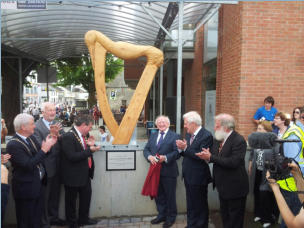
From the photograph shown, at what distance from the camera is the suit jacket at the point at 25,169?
9.09 feet

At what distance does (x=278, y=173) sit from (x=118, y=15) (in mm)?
6617

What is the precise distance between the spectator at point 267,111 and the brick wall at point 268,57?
0.70 ft

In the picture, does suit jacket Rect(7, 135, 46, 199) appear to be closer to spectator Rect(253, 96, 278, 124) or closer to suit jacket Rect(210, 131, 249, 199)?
suit jacket Rect(210, 131, 249, 199)

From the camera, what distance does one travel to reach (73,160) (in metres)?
3.33

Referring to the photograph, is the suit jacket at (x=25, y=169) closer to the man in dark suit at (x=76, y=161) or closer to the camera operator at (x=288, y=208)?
the man in dark suit at (x=76, y=161)

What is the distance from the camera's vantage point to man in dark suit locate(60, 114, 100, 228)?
335 cm

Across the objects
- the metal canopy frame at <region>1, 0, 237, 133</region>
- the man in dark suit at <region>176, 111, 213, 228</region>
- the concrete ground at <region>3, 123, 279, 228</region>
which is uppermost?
the metal canopy frame at <region>1, 0, 237, 133</region>

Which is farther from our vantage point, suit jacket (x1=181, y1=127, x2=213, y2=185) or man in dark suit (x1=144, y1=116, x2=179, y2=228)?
man in dark suit (x1=144, y1=116, x2=179, y2=228)

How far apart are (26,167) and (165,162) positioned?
1712 mm

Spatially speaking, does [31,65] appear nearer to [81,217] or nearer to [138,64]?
[138,64]

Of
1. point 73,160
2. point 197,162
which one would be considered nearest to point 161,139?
point 197,162

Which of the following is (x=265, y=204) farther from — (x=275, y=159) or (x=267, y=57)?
(x=267, y=57)

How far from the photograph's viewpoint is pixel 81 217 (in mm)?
3760

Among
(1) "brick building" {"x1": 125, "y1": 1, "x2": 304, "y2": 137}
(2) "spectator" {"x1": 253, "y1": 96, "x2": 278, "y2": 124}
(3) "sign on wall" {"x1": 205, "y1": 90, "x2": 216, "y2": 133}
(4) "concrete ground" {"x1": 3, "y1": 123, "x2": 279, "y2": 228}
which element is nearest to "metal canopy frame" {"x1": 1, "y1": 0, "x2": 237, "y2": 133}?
(1) "brick building" {"x1": 125, "y1": 1, "x2": 304, "y2": 137}
